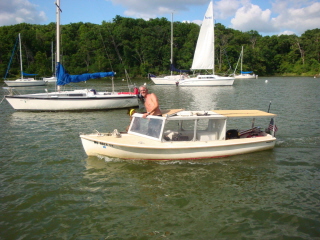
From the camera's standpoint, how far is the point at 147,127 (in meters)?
11.5

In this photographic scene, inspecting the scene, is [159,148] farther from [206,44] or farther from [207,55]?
[206,44]

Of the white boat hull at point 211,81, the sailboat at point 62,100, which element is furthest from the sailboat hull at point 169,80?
the sailboat at point 62,100

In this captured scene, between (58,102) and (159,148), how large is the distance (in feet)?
49.6

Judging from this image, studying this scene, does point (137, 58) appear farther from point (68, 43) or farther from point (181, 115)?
point (181, 115)

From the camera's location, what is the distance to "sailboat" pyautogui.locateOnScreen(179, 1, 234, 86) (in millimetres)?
50312

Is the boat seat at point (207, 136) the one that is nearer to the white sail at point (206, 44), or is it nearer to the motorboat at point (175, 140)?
the motorboat at point (175, 140)

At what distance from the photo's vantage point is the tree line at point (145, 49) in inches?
3487

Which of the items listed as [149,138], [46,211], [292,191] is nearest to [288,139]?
[292,191]

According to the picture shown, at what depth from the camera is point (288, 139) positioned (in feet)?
48.1

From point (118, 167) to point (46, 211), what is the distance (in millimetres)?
3369

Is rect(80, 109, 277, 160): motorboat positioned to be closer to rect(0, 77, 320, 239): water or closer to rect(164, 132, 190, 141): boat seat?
rect(164, 132, 190, 141): boat seat

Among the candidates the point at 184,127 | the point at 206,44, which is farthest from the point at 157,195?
the point at 206,44

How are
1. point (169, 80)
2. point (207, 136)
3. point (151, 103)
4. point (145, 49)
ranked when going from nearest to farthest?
point (151, 103) → point (207, 136) → point (169, 80) → point (145, 49)

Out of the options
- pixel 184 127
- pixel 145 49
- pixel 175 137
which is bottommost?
pixel 175 137
